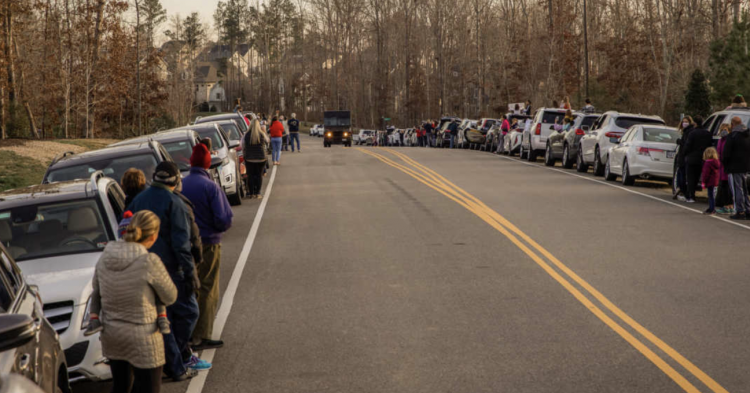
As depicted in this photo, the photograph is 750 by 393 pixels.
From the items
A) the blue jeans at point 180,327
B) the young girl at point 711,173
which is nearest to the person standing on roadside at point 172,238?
the blue jeans at point 180,327

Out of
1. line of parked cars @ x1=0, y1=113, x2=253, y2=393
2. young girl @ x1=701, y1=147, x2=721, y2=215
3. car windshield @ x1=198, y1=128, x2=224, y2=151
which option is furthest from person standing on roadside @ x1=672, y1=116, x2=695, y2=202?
line of parked cars @ x1=0, y1=113, x2=253, y2=393

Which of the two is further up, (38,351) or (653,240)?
(38,351)

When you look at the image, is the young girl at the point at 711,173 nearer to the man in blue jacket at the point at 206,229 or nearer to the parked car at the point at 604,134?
the parked car at the point at 604,134

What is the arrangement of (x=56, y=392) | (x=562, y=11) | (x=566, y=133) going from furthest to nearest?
(x=562, y=11) → (x=566, y=133) → (x=56, y=392)

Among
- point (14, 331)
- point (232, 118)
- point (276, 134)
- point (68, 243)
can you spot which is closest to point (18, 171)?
point (232, 118)

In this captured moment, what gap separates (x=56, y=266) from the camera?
7.37 m

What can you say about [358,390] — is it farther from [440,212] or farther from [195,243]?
[440,212]

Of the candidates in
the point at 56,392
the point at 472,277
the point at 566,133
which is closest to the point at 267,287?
the point at 472,277

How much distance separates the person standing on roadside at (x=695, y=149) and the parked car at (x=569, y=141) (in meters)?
9.20

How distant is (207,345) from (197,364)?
722mm

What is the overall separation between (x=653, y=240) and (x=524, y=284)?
4246 mm

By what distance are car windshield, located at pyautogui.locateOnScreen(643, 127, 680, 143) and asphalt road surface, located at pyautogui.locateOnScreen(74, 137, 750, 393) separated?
376 centimetres

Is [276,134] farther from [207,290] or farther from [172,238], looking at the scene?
[172,238]

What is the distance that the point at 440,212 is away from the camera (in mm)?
17578
